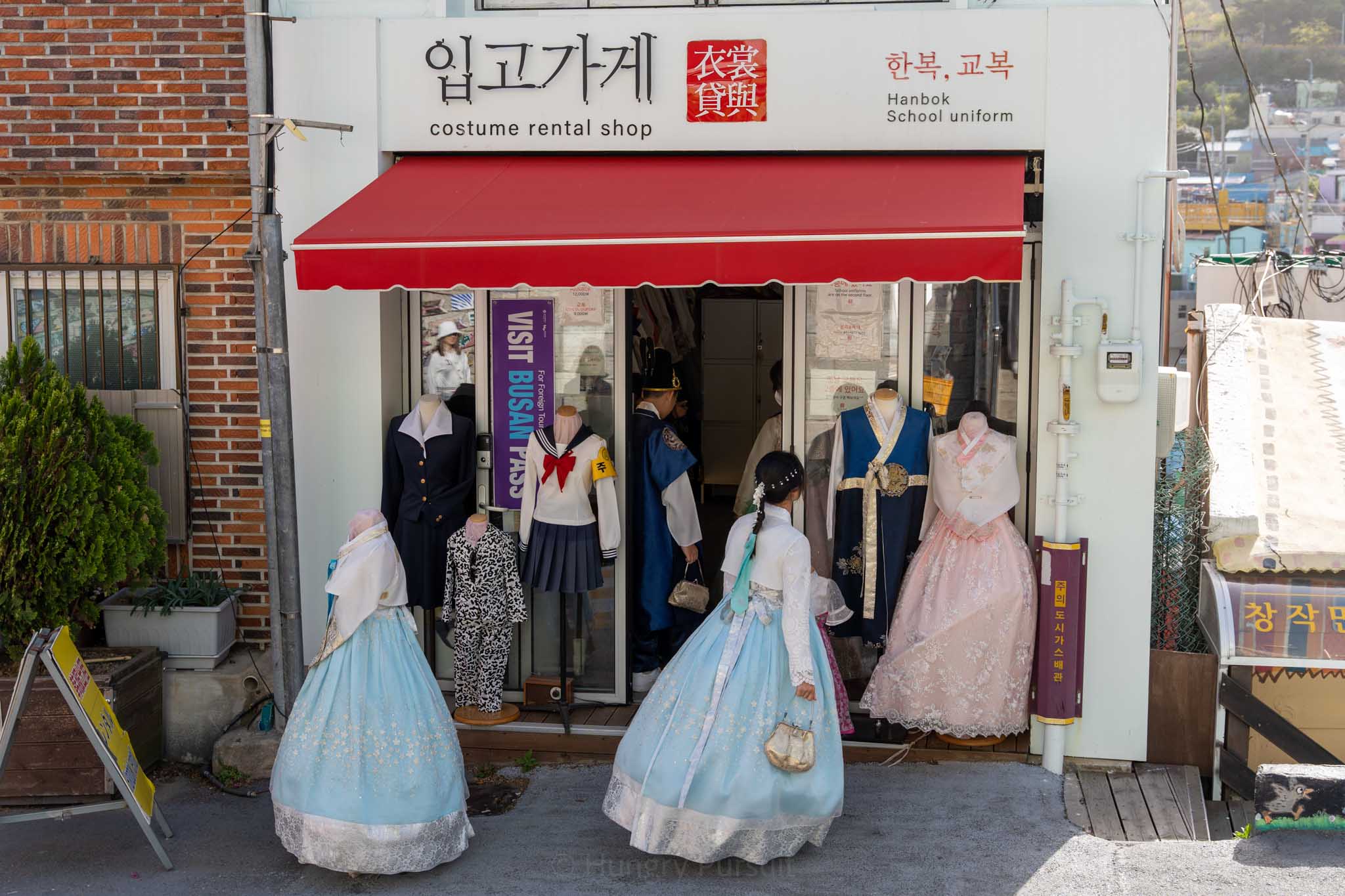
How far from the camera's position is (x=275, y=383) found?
19.0 feet

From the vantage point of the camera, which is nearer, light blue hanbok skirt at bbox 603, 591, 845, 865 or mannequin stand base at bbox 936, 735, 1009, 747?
light blue hanbok skirt at bbox 603, 591, 845, 865

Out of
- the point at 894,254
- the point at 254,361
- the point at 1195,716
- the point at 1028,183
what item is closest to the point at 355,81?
the point at 254,361

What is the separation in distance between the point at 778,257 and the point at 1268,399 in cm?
350

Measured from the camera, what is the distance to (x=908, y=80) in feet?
19.3

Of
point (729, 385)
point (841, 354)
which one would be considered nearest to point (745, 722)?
point (841, 354)

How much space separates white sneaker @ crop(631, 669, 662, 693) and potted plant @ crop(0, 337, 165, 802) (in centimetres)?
251

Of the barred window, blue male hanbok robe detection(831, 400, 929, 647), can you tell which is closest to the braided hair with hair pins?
blue male hanbok robe detection(831, 400, 929, 647)

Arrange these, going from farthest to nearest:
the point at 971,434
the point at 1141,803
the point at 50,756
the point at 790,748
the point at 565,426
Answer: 1. the point at 565,426
2. the point at 971,434
3. the point at 50,756
4. the point at 1141,803
5. the point at 790,748

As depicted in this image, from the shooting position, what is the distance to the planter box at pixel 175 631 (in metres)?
6.47

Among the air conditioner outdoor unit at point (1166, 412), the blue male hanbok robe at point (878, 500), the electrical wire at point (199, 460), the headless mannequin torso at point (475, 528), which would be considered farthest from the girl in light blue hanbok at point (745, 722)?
the electrical wire at point (199, 460)

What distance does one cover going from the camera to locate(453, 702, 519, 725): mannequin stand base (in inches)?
253

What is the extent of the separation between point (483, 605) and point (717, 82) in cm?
280

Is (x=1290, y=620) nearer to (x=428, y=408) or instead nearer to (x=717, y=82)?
(x=717, y=82)

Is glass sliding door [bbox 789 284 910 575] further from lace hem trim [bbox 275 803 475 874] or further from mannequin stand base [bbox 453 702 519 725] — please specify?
lace hem trim [bbox 275 803 475 874]
